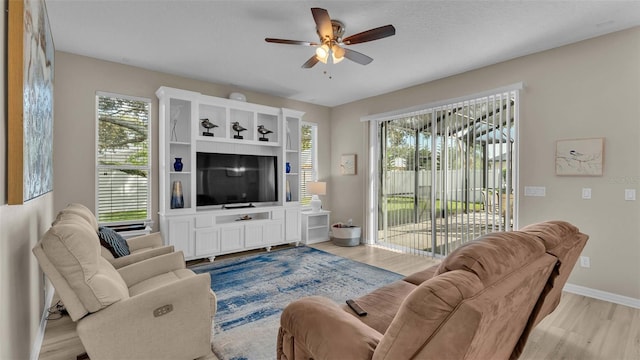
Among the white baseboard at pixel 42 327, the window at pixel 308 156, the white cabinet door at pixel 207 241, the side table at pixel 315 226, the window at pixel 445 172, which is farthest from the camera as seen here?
the window at pixel 308 156

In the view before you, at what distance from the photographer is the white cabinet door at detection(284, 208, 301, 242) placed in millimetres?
5164

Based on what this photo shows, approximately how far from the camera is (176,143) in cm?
418

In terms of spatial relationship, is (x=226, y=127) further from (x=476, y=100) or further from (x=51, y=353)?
(x=476, y=100)

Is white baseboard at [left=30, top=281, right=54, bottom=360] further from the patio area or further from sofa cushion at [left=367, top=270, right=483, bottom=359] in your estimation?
the patio area

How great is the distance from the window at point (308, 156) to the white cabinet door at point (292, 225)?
0.85m

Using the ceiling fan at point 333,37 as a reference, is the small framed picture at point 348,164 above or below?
below

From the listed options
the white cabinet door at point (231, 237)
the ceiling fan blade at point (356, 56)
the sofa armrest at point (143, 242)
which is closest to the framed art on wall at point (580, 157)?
the ceiling fan blade at point (356, 56)

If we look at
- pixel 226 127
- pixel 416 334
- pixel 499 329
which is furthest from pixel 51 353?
pixel 226 127

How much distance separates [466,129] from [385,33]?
2.36 meters

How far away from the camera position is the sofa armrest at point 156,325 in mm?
1681

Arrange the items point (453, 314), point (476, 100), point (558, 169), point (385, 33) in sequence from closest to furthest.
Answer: point (453, 314), point (385, 33), point (558, 169), point (476, 100)

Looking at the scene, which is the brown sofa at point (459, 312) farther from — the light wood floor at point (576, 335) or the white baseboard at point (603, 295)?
the white baseboard at point (603, 295)

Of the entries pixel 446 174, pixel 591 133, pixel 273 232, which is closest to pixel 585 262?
pixel 591 133

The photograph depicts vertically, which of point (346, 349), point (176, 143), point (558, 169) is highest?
point (176, 143)
